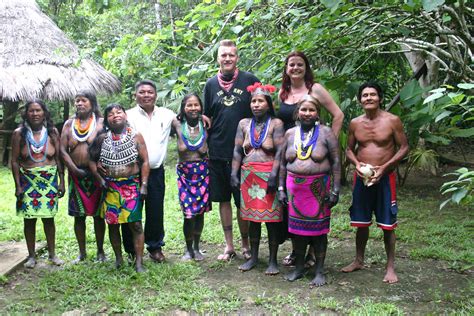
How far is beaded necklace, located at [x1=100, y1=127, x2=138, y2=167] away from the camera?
403 cm

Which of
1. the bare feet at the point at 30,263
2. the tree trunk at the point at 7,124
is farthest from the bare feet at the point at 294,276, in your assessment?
the tree trunk at the point at 7,124

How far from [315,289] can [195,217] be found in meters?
1.32

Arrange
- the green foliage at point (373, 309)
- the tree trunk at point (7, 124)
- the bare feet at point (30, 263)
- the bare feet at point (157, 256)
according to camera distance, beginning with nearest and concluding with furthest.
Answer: the green foliage at point (373, 309)
the bare feet at point (30, 263)
the bare feet at point (157, 256)
the tree trunk at point (7, 124)

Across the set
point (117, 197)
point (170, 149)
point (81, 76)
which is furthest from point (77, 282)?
point (170, 149)

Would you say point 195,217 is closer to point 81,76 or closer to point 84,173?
Result: point 84,173

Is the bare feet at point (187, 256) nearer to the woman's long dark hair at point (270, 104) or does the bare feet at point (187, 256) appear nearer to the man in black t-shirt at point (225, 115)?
the man in black t-shirt at point (225, 115)

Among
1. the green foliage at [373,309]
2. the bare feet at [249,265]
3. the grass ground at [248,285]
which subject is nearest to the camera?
the green foliage at [373,309]

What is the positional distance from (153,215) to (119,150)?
0.75 metres

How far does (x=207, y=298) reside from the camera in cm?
361

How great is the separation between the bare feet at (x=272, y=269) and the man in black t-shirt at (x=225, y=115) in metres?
0.41

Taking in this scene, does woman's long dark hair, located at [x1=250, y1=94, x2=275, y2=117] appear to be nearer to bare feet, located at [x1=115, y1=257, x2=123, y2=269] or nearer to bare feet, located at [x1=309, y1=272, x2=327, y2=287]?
bare feet, located at [x1=309, y1=272, x2=327, y2=287]

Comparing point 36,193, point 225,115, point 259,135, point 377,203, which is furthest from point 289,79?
point 36,193

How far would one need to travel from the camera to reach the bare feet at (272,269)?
406 centimetres

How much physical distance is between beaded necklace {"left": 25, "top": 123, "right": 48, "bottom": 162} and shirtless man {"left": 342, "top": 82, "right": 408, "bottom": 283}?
2.69 m
